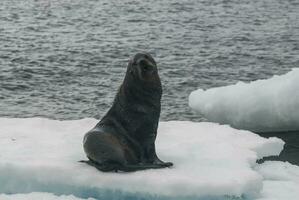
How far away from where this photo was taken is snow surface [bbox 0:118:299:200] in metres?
8.77

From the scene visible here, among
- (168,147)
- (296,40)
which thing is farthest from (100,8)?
(168,147)

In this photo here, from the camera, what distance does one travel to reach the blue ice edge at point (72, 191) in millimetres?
8781

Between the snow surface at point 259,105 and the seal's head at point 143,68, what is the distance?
4902 mm

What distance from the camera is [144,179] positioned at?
8.88 meters

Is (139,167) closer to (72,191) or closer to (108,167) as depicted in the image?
(108,167)

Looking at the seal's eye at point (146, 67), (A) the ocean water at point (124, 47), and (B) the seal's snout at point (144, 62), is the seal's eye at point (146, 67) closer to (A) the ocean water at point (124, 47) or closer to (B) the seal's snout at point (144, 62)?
(B) the seal's snout at point (144, 62)

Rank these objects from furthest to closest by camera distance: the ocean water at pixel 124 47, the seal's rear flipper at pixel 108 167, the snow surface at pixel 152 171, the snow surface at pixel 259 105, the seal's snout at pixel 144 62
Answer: the ocean water at pixel 124 47
the snow surface at pixel 259 105
the seal's snout at pixel 144 62
the seal's rear flipper at pixel 108 167
the snow surface at pixel 152 171

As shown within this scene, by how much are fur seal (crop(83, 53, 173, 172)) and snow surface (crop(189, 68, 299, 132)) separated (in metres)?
4.75

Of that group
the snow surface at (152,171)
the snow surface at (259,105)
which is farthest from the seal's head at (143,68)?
the snow surface at (259,105)

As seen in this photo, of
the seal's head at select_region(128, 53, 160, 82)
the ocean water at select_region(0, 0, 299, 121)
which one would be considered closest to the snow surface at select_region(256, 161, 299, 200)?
the seal's head at select_region(128, 53, 160, 82)

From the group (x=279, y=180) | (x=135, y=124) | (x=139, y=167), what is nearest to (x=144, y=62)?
(x=135, y=124)

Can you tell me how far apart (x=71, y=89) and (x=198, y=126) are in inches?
337

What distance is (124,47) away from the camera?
26156mm

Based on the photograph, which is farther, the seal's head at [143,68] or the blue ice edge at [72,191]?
the seal's head at [143,68]
